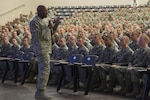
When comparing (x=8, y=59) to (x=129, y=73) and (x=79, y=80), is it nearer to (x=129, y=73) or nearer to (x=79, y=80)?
(x=79, y=80)

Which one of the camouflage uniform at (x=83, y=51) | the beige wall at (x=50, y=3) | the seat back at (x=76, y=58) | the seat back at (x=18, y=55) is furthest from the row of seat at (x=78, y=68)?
the beige wall at (x=50, y=3)

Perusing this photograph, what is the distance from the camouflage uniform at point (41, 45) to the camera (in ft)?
23.0

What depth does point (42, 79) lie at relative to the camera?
278 inches

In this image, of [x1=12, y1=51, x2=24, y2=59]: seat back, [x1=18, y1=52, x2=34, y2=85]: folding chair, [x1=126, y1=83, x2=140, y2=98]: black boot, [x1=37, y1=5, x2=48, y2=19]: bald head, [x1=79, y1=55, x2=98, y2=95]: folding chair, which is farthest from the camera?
[x1=12, y1=51, x2=24, y2=59]: seat back

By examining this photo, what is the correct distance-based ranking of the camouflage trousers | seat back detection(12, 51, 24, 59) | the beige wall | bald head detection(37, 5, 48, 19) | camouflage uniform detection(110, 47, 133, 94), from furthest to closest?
the beige wall < seat back detection(12, 51, 24, 59) < camouflage uniform detection(110, 47, 133, 94) < bald head detection(37, 5, 48, 19) < the camouflage trousers

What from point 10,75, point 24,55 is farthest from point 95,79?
point 10,75

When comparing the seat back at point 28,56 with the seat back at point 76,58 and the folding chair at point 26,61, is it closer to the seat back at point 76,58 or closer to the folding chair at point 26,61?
the folding chair at point 26,61

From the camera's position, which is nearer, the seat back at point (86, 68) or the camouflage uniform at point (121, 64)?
the camouflage uniform at point (121, 64)

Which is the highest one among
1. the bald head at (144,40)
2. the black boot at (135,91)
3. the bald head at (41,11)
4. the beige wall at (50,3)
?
the beige wall at (50,3)

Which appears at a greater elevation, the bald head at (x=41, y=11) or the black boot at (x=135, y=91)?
the bald head at (x=41, y=11)

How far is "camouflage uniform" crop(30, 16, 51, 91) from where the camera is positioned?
702 centimetres

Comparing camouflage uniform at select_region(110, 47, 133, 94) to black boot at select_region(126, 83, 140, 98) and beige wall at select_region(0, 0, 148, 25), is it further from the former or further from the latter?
beige wall at select_region(0, 0, 148, 25)

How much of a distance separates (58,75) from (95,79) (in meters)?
1.28

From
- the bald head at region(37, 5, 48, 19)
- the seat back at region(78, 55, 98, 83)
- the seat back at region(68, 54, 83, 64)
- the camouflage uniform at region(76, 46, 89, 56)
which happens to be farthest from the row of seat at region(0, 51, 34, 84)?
the bald head at region(37, 5, 48, 19)
